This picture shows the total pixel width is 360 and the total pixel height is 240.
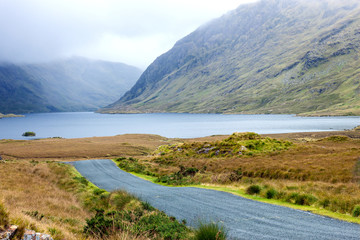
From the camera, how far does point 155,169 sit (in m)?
34.4

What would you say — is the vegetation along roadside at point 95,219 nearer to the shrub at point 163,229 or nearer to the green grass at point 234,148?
the shrub at point 163,229

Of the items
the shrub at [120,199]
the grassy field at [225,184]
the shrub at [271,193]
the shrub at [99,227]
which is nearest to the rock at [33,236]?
the grassy field at [225,184]

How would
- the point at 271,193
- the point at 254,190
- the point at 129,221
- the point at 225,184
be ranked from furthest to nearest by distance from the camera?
the point at 225,184 < the point at 254,190 < the point at 271,193 < the point at 129,221

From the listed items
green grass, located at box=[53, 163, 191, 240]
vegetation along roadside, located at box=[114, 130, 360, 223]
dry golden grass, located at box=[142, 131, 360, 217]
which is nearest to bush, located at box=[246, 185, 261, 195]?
vegetation along roadside, located at box=[114, 130, 360, 223]

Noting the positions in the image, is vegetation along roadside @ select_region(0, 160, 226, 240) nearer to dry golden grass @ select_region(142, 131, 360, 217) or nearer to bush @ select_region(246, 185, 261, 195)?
bush @ select_region(246, 185, 261, 195)

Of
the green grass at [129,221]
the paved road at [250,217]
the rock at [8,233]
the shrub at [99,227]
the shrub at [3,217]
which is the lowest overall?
the paved road at [250,217]

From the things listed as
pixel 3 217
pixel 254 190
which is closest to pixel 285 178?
pixel 254 190

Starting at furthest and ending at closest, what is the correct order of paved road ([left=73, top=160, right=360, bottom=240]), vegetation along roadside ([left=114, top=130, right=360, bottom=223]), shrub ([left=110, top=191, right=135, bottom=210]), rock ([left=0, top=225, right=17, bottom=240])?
shrub ([left=110, top=191, right=135, bottom=210]) < vegetation along roadside ([left=114, top=130, right=360, bottom=223]) < paved road ([left=73, top=160, right=360, bottom=240]) < rock ([left=0, top=225, right=17, bottom=240])

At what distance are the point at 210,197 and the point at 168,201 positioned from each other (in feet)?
8.42

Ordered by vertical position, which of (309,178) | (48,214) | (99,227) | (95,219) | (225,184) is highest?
(95,219)

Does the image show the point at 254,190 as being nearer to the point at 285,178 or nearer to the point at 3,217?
the point at 285,178

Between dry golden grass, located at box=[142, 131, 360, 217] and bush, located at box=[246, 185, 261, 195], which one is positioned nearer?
dry golden grass, located at box=[142, 131, 360, 217]

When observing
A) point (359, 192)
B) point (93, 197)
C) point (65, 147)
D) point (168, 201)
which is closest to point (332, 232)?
point (359, 192)

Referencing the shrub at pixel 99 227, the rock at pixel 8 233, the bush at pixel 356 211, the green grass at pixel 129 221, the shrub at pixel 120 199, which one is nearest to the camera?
the rock at pixel 8 233
